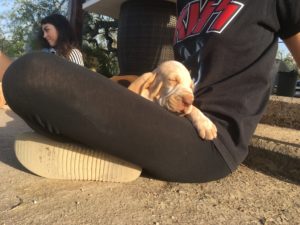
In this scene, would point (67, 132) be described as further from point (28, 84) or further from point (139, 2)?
point (139, 2)

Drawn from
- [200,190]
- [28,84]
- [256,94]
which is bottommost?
[200,190]

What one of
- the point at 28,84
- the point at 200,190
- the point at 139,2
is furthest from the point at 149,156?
the point at 139,2

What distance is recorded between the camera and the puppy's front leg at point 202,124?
1467mm

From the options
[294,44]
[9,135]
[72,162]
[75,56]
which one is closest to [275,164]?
[294,44]

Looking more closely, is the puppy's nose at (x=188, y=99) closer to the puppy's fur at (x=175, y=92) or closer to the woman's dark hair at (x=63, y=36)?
the puppy's fur at (x=175, y=92)

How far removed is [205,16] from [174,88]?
427 mm

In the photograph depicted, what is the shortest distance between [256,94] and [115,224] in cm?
80

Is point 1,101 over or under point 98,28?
over

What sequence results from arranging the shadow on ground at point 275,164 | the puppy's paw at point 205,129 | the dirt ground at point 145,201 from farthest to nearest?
the shadow on ground at point 275,164 < the puppy's paw at point 205,129 < the dirt ground at point 145,201

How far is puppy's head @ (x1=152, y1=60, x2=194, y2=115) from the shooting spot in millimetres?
1518

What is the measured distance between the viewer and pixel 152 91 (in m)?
1.66

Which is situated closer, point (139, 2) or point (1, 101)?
point (139, 2)

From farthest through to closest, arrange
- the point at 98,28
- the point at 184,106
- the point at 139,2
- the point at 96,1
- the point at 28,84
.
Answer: the point at 98,28, the point at 96,1, the point at 139,2, the point at 184,106, the point at 28,84

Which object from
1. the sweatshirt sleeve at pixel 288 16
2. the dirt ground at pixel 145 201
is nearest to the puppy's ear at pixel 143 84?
the dirt ground at pixel 145 201
